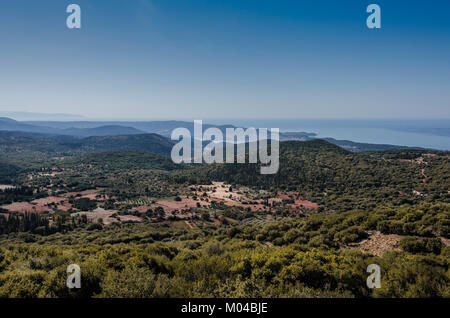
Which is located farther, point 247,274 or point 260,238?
point 260,238

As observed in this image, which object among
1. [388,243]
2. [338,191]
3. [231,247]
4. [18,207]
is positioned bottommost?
[18,207]

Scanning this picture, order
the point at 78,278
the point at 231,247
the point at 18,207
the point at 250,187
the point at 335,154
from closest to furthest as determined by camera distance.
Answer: the point at 78,278
the point at 231,247
the point at 18,207
the point at 250,187
the point at 335,154

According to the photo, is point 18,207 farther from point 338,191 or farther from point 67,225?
point 338,191

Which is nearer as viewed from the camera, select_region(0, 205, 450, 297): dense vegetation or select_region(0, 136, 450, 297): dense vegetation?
select_region(0, 205, 450, 297): dense vegetation

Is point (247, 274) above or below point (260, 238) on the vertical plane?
above

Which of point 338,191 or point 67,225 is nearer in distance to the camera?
point 67,225

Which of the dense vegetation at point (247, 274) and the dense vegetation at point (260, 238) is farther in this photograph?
the dense vegetation at point (260, 238)
